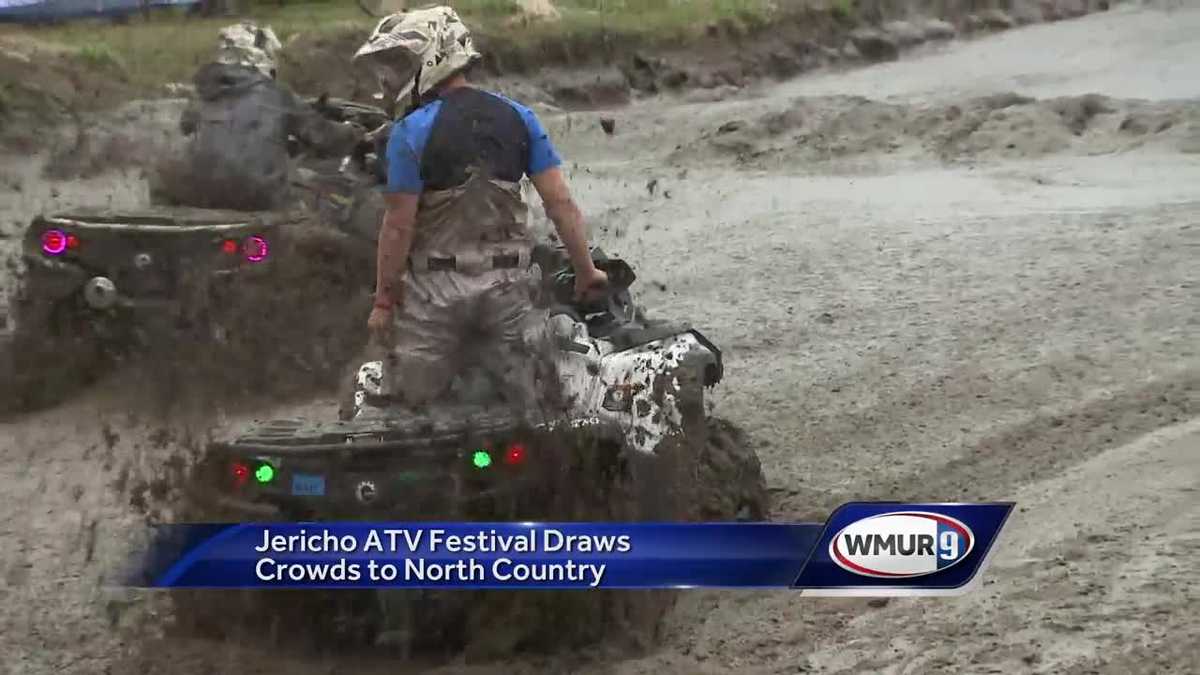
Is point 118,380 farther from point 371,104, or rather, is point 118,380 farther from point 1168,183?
point 1168,183

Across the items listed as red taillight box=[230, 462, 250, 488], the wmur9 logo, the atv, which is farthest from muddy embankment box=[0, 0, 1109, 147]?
the wmur9 logo

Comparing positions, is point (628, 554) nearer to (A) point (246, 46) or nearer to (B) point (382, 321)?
(B) point (382, 321)

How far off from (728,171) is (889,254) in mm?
2375

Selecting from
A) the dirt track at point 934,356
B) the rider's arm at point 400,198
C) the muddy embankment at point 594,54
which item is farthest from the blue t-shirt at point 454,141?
the muddy embankment at point 594,54

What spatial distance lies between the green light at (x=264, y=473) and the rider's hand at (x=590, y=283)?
3.27 feet

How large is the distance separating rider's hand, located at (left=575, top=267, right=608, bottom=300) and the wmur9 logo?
101cm

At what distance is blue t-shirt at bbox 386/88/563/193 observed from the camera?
4.09 metres

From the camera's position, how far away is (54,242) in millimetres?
6230

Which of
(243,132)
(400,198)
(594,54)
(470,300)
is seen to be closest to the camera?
(400,198)

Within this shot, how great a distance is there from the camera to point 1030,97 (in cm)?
779

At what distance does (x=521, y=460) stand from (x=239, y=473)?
0.65 meters

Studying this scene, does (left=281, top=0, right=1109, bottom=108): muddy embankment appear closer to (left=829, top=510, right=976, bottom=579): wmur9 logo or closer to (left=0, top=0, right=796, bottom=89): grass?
(left=0, top=0, right=796, bottom=89): grass

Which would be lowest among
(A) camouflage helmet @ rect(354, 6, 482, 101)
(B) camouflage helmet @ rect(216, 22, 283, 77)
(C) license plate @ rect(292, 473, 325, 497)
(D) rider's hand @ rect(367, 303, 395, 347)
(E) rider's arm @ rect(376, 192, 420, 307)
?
(C) license plate @ rect(292, 473, 325, 497)

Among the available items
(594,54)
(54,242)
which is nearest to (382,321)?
(54,242)
